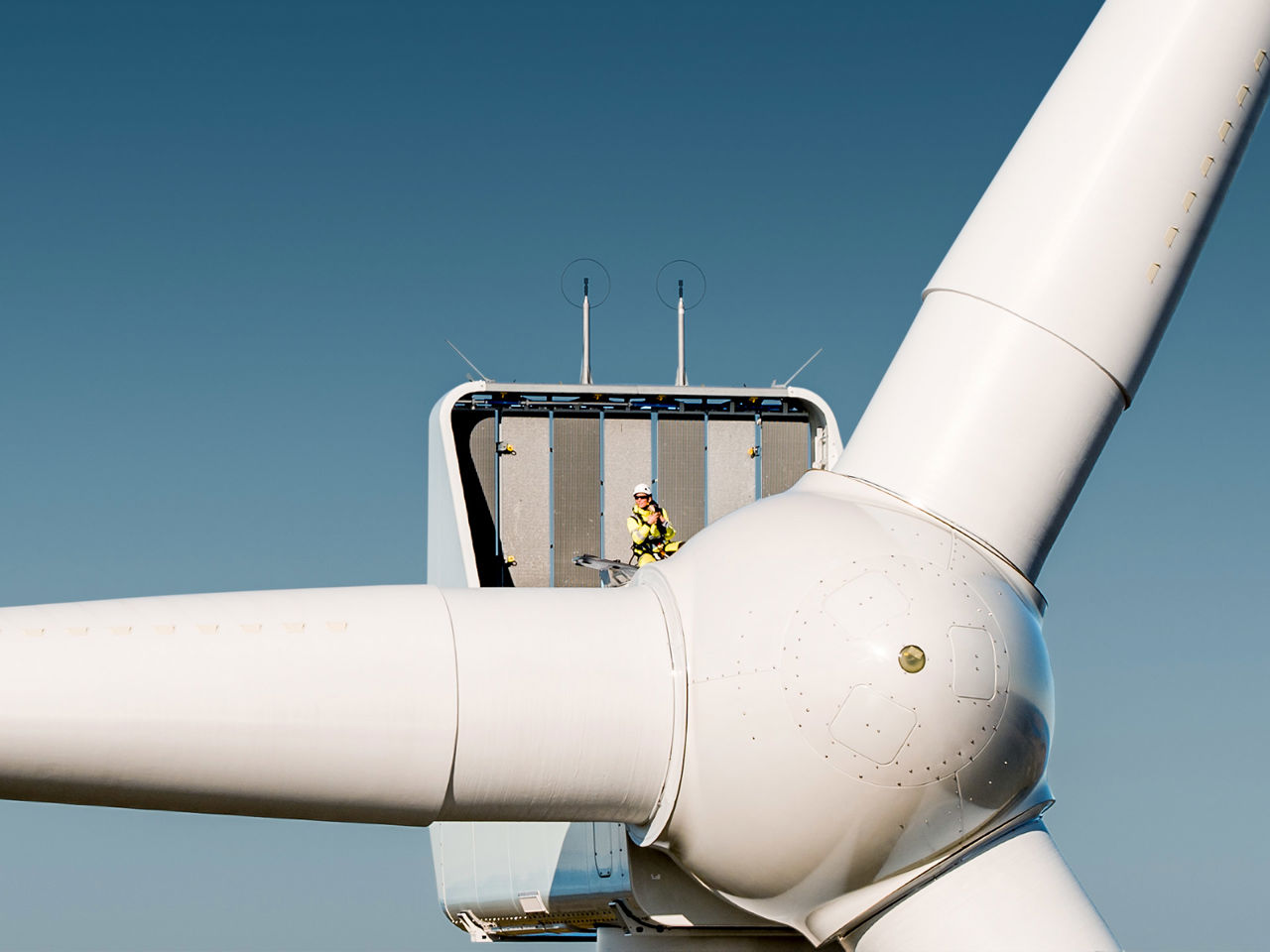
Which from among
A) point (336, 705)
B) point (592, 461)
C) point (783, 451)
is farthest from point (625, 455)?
point (336, 705)

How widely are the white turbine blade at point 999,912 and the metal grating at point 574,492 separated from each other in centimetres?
1304

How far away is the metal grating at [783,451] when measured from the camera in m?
24.1

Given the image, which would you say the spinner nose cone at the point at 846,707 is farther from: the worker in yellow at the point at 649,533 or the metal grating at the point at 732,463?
the metal grating at the point at 732,463

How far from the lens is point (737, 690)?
1080cm

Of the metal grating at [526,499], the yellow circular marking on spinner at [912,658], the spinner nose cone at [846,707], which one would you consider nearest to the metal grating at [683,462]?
the metal grating at [526,499]

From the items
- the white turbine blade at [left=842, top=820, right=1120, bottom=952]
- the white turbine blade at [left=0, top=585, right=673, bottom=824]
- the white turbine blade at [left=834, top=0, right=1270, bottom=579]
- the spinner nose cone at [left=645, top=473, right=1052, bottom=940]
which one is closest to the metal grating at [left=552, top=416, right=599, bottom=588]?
the white turbine blade at [left=834, top=0, right=1270, bottom=579]

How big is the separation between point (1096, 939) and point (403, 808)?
15.4 ft

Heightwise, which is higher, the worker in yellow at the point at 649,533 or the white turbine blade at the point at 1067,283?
the white turbine blade at the point at 1067,283

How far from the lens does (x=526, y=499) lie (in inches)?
958

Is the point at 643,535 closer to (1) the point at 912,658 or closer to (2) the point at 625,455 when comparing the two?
(2) the point at 625,455

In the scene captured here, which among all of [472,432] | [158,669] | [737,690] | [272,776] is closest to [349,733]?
[272,776]

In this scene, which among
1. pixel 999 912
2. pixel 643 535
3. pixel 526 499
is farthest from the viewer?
pixel 526 499

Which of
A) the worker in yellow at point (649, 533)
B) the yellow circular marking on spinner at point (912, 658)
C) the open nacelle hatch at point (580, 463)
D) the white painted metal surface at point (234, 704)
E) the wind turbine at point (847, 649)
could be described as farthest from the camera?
the open nacelle hatch at point (580, 463)

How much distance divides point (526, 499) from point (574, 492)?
0.73 meters
